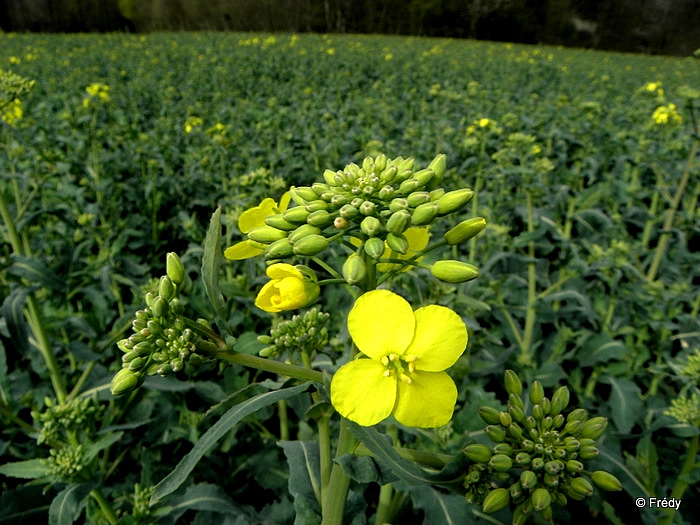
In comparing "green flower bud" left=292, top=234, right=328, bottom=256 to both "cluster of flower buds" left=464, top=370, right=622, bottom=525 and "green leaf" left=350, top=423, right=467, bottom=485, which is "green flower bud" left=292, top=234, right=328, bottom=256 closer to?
"green leaf" left=350, top=423, right=467, bottom=485

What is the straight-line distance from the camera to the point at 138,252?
13.6 ft

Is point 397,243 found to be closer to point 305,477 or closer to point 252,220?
point 252,220

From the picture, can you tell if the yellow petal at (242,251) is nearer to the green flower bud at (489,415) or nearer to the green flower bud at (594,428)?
the green flower bud at (489,415)

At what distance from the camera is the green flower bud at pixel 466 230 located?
1.04m

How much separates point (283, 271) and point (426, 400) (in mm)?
396

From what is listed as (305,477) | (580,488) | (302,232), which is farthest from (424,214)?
(305,477)

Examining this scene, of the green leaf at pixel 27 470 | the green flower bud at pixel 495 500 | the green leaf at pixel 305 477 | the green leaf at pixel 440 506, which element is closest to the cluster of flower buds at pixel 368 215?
the green flower bud at pixel 495 500

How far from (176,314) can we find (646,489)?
2116 millimetres

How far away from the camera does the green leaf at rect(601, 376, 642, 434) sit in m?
2.49

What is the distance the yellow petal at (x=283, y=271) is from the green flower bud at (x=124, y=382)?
0.36 m

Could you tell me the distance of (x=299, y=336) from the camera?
132 centimetres

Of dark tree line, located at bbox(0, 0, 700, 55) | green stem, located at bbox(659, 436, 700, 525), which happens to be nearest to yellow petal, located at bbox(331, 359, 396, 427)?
green stem, located at bbox(659, 436, 700, 525)

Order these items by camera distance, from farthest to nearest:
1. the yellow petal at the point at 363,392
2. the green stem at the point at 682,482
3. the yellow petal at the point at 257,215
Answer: the green stem at the point at 682,482 → the yellow petal at the point at 257,215 → the yellow petal at the point at 363,392

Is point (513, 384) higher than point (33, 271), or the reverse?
point (513, 384)
